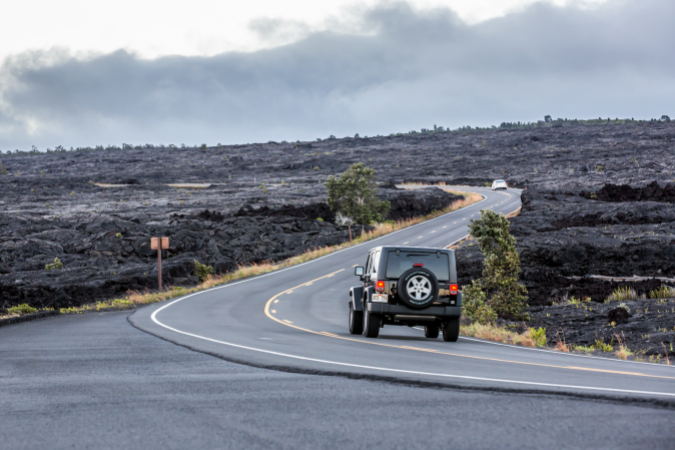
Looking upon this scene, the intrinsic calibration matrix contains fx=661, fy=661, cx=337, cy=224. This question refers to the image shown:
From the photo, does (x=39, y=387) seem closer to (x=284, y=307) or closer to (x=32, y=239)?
(x=284, y=307)

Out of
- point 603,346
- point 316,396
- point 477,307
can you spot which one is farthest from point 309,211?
point 316,396

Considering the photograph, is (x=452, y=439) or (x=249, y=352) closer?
(x=452, y=439)

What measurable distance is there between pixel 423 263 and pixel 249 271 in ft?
76.3

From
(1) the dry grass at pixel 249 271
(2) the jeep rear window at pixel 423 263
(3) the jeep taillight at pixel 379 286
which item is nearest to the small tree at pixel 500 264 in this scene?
(2) the jeep rear window at pixel 423 263

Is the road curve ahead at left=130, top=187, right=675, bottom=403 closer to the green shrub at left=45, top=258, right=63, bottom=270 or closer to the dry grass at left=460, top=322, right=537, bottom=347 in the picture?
the dry grass at left=460, top=322, right=537, bottom=347

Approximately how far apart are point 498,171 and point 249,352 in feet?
300

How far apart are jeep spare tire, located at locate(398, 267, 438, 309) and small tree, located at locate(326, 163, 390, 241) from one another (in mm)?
38191

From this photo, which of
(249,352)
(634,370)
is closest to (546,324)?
(634,370)

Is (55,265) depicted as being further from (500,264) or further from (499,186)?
(499,186)

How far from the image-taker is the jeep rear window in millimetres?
14930

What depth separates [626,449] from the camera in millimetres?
4977

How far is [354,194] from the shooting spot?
175ft

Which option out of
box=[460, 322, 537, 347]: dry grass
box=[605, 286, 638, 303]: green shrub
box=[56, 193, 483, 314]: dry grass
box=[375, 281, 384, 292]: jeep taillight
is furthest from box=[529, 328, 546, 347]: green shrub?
box=[56, 193, 483, 314]: dry grass

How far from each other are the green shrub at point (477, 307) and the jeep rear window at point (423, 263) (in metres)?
5.34
